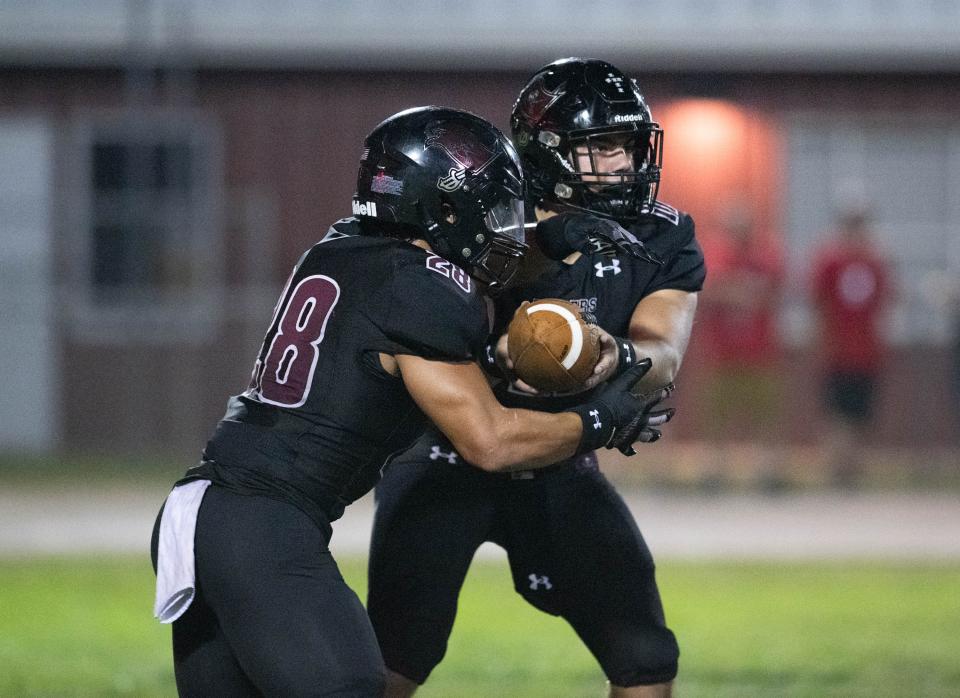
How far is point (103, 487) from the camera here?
12094 millimetres

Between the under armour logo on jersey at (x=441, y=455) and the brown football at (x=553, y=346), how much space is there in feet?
1.56

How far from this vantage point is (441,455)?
14.6 feet

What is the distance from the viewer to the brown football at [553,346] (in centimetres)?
394

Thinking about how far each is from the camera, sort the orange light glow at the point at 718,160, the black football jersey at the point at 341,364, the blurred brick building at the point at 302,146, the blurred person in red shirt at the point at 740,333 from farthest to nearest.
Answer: the orange light glow at the point at 718,160 < the blurred brick building at the point at 302,146 < the blurred person in red shirt at the point at 740,333 < the black football jersey at the point at 341,364

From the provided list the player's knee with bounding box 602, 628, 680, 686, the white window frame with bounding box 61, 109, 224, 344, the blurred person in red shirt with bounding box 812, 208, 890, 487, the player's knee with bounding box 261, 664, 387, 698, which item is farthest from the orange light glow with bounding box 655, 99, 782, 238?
the player's knee with bounding box 261, 664, 387, 698

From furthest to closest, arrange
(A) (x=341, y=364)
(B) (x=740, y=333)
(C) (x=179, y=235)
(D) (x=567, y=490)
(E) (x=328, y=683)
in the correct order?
(C) (x=179, y=235)
(B) (x=740, y=333)
(D) (x=567, y=490)
(A) (x=341, y=364)
(E) (x=328, y=683)

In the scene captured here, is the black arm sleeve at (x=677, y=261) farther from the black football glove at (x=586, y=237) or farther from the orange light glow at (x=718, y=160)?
the orange light glow at (x=718, y=160)

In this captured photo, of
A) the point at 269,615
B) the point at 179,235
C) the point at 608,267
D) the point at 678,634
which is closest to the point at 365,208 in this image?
the point at 608,267

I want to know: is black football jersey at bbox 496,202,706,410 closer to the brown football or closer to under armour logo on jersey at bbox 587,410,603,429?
the brown football

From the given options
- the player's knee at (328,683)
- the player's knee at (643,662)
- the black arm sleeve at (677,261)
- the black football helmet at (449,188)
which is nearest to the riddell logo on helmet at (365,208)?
the black football helmet at (449,188)

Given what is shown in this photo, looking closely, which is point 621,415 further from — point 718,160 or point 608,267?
point 718,160

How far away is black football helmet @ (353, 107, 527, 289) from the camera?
151 inches

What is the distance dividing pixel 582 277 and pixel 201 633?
1.39 meters

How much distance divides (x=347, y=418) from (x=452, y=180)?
60 centimetres
